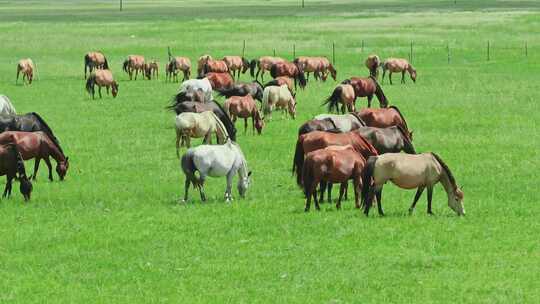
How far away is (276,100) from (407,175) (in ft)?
56.3

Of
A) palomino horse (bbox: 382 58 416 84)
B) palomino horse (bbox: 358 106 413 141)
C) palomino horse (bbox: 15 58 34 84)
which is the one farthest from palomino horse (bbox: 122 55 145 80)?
palomino horse (bbox: 358 106 413 141)

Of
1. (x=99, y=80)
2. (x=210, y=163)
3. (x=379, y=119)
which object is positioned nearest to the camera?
(x=210, y=163)

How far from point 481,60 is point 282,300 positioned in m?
50.9

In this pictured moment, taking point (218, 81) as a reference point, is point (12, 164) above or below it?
above

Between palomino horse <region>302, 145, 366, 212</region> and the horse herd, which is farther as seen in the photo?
palomino horse <region>302, 145, 366, 212</region>

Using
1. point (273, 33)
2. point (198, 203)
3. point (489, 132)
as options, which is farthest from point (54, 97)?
point (273, 33)

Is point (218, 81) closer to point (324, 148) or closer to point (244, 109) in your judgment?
point (244, 109)

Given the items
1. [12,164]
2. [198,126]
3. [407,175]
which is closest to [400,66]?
[198,126]

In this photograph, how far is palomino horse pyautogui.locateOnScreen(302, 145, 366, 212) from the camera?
68.0 feet

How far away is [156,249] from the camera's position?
722 inches

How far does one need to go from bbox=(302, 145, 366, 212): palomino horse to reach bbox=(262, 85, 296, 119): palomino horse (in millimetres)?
15756

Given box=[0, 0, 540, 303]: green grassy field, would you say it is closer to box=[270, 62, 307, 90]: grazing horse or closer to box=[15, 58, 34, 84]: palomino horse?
box=[270, 62, 307, 90]: grazing horse

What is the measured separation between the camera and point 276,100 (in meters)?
37.0

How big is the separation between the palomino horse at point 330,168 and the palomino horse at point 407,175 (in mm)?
592
